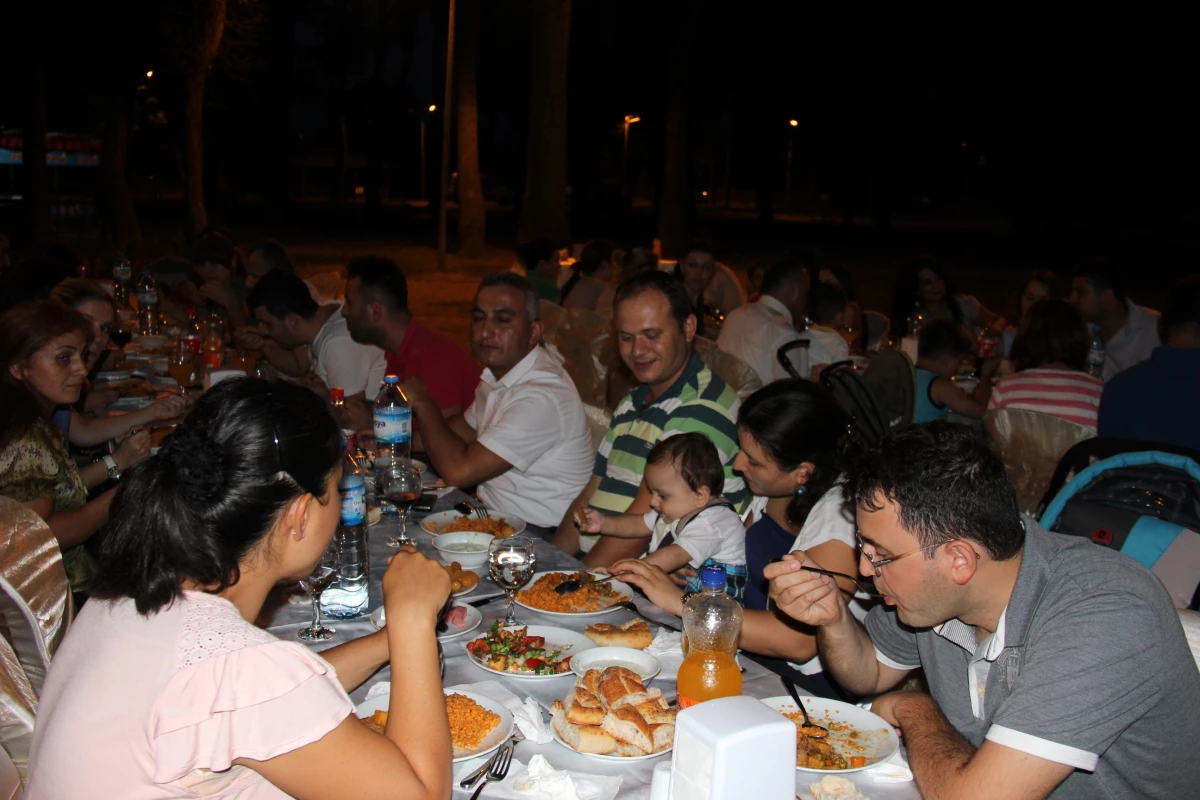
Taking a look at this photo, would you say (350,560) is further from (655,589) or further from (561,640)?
(655,589)

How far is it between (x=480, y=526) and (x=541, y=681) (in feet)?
4.25

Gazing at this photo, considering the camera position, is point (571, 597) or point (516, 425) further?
point (516, 425)

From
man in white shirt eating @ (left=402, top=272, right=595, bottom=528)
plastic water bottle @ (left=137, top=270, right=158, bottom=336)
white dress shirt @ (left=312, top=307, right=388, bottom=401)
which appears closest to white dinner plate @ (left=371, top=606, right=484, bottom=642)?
man in white shirt eating @ (left=402, top=272, right=595, bottom=528)

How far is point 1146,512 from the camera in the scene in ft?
8.63

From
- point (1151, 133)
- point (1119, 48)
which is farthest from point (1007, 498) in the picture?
point (1151, 133)

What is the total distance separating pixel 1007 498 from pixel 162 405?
3882 millimetres

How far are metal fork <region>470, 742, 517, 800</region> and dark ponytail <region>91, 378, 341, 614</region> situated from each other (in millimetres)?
635

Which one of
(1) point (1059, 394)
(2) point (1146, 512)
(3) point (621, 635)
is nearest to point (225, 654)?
(3) point (621, 635)

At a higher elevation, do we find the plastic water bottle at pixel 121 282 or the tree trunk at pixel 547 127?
the tree trunk at pixel 547 127

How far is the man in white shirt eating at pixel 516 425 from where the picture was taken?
4.46 m

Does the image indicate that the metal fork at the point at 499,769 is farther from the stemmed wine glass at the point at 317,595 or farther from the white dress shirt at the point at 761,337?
the white dress shirt at the point at 761,337

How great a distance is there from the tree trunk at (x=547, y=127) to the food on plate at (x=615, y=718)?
1880 cm

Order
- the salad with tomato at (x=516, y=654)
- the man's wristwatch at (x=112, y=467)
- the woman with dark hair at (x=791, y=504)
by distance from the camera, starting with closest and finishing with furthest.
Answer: the salad with tomato at (x=516, y=654) < the woman with dark hair at (x=791, y=504) < the man's wristwatch at (x=112, y=467)

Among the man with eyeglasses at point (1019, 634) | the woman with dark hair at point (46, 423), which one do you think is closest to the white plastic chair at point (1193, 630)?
the man with eyeglasses at point (1019, 634)
